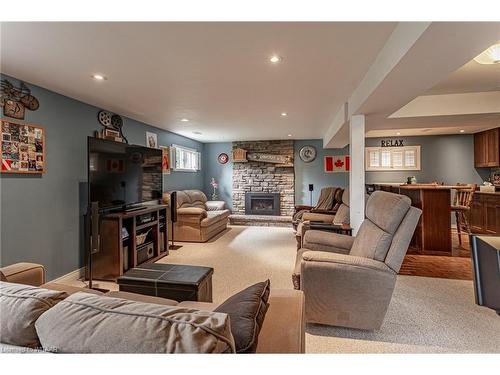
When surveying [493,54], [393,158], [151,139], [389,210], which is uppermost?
[493,54]

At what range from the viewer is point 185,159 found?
6359 mm

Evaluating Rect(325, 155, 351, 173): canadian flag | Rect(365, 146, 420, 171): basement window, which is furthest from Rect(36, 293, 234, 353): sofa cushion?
Rect(365, 146, 420, 171): basement window

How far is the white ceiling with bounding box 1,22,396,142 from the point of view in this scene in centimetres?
174

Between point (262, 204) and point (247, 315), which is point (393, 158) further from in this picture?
point (247, 315)

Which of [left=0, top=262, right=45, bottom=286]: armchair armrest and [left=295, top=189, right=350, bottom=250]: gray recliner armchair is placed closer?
[left=0, top=262, right=45, bottom=286]: armchair armrest

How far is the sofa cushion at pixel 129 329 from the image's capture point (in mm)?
574

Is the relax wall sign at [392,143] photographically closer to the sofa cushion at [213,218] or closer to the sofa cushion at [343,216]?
the sofa cushion at [343,216]

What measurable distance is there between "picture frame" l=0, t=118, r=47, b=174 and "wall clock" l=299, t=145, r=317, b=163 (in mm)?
5573

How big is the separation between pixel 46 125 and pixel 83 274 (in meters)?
1.91

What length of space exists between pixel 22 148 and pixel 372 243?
3.44 metres

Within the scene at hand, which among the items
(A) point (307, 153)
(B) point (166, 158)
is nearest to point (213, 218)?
(B) point (166, 158)

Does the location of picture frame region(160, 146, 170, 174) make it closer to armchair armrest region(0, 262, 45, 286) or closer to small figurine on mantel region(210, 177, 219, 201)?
small figurine on mantel region(210, 177, 219, 201)

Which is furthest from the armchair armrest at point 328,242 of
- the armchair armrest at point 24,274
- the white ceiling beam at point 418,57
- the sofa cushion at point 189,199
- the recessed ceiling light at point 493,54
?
the sofa cushion at point 189,199
